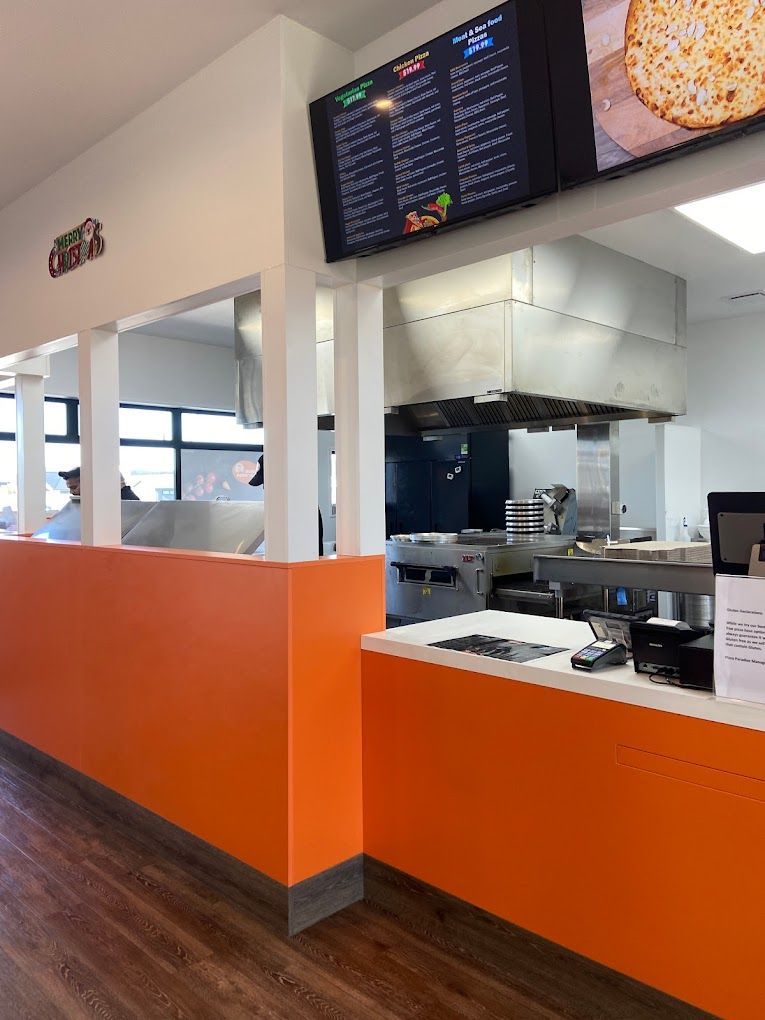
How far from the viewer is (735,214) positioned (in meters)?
3.39

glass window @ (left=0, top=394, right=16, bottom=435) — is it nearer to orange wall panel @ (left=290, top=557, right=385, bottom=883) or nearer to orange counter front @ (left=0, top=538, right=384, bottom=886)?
orange counter front @ (left=0, top=538, right=384, bottom=886)

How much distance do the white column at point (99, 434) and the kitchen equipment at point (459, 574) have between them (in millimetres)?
1813

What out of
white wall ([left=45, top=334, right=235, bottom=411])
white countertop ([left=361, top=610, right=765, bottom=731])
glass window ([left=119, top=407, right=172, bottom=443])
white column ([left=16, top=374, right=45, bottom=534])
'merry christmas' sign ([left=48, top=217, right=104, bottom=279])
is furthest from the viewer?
glass window ([left=119, top=407, right=172, bottom=443])

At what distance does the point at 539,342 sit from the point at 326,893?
2.61 metres

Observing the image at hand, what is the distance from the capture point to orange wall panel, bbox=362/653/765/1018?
1.73 meters

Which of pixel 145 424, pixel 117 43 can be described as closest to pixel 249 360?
pixel 117 43

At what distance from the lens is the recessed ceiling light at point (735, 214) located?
10.4ft

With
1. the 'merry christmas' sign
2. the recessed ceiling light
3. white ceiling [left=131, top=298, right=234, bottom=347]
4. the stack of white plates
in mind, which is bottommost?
the stack of white plates

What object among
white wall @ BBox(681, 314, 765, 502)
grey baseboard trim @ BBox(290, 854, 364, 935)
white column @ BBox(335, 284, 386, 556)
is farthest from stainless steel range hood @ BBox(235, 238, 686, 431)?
grey baseboard trim @ BBox(290, 854, 364, 935)

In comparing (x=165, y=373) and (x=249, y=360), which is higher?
(x=165, y=373)

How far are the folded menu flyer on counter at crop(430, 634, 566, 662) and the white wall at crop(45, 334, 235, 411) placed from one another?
5787 mm

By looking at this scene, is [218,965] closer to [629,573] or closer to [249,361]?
[629,573]

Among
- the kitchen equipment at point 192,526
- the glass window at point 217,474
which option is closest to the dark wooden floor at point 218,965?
the kitchen equipment at point 192,526

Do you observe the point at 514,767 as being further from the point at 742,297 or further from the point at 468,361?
the point at 742,297
